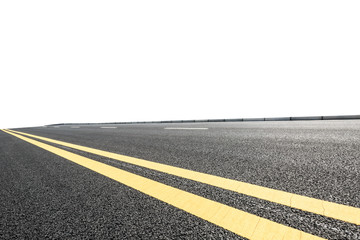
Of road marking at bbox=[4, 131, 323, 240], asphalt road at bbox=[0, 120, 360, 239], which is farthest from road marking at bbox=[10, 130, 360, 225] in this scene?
road marking at bbox=[4, 131, 323, 240]

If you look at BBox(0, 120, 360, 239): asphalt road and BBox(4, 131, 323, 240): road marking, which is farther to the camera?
BBox(0, 120, 360, 239): asphalt road

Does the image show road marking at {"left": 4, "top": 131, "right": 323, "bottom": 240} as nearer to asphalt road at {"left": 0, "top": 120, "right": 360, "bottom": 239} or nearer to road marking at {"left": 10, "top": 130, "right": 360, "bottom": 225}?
asphalt road at {"left": 0, "top": 120, "right": 360, "bottom": 239}

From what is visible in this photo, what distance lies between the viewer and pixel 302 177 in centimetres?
164

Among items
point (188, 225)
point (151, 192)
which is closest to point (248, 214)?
point (188, 225)

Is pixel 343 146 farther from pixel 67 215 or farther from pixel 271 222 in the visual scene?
pixel 67 215

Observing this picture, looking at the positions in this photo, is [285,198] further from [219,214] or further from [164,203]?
[164,203]

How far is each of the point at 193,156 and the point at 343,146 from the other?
1.95 metres

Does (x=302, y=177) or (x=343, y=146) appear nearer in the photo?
(x=302, y=177)

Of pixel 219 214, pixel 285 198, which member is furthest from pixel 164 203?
pixel 285 198

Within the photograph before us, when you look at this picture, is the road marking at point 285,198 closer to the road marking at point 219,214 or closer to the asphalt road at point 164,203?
the asphalt road at point 164,203

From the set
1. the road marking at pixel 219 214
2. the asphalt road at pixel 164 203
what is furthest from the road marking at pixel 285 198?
the road marking at pixel 219 214

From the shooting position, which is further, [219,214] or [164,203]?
[164,203]

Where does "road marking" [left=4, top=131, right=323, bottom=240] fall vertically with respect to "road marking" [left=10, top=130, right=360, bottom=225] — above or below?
below

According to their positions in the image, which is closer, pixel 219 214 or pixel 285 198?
pixel 219 214
